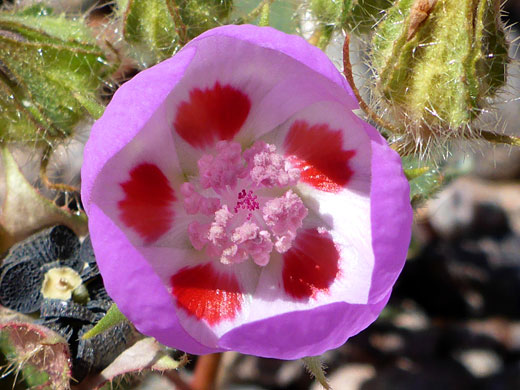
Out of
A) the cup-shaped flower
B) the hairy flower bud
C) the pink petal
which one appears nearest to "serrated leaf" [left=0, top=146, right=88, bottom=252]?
the cup-shaped flower

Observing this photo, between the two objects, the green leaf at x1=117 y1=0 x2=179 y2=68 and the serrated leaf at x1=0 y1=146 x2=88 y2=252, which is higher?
the green leaf at x1=117 y1=0 x2=179 y2=68

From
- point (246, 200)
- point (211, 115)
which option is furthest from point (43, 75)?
point (246, 200)

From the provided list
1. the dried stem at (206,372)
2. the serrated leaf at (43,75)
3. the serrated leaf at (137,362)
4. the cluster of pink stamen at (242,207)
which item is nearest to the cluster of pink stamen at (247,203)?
the cluster of pink stamen at (242,207)

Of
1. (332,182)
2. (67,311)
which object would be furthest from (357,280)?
(67,311)

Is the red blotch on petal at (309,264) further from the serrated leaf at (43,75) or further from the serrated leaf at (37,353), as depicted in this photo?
the serrated leaf at (43,75)

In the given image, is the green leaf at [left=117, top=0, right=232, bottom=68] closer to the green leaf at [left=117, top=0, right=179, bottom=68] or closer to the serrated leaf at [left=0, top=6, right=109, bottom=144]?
the green leaf at [left=117, top=0, right=179, bottom=68]

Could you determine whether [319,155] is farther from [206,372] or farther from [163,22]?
[206,372]
